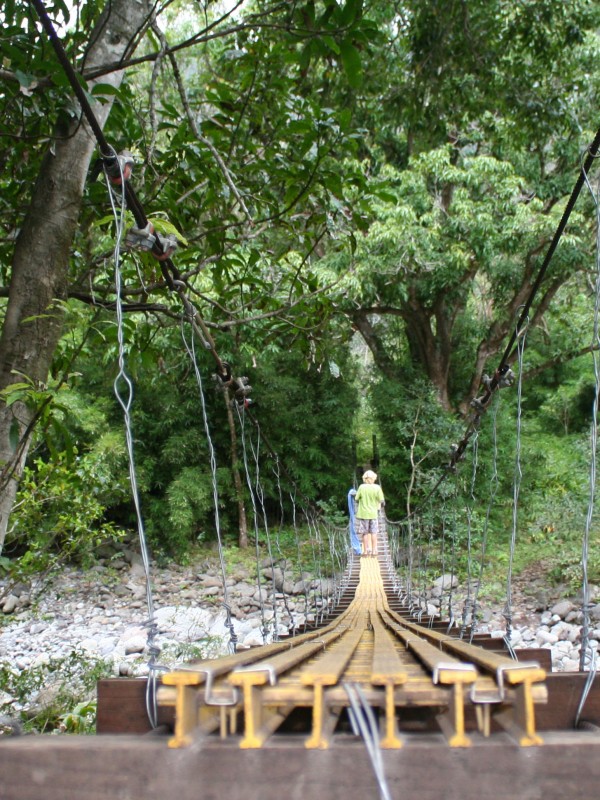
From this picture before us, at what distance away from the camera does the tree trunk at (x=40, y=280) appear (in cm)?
113

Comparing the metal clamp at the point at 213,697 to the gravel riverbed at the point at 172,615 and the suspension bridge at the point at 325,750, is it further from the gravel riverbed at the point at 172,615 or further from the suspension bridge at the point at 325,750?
the gravel riverbed at the point at 172,615

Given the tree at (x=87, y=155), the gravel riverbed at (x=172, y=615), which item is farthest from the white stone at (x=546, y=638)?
the tree at (x=87, y=155)

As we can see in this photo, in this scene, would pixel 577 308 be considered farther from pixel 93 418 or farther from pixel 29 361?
pixel 29 361

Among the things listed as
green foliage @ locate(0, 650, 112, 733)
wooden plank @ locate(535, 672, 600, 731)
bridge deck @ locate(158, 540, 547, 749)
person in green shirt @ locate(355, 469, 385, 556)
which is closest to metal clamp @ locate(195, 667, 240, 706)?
bridge deck @ locate(158, 540, 547, 749)

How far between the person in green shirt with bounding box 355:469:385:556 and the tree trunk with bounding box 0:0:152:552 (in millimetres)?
3448

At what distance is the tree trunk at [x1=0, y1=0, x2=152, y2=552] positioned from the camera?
113cm

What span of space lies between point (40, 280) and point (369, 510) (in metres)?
3.67

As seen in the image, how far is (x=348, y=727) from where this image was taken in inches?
26.7

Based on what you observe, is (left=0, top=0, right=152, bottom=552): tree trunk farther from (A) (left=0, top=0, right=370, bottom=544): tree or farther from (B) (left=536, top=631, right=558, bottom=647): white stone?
(B) (left=536, top=631, right=558, bottom=647): white stone

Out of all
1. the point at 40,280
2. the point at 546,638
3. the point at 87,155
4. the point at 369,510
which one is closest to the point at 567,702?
the point at 40,280

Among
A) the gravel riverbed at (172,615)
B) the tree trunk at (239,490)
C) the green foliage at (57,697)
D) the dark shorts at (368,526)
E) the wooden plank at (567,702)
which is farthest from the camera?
the tree trunk at (239,490)

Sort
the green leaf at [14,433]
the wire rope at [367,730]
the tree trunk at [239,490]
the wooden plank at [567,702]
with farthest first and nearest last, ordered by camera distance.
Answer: the tree trunk at [239,490] < the green leaf at [14,433] < the wooden plank at [567,702] < the wire rope at [367,730]

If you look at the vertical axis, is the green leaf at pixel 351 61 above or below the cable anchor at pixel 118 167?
above

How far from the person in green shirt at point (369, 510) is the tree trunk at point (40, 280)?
136 inches
